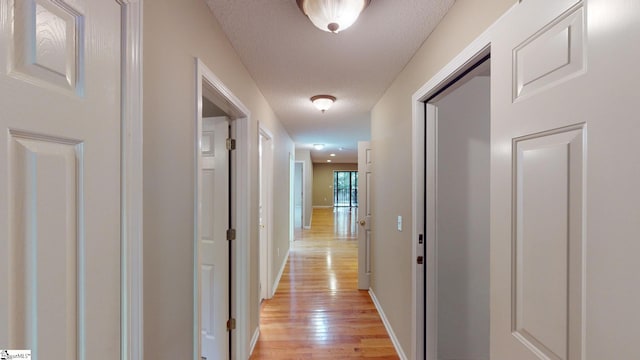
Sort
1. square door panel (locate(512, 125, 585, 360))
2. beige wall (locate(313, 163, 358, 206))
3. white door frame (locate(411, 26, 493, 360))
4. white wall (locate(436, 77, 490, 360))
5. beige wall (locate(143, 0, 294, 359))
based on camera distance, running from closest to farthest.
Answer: square door panel (locate(512, 125, 585, 360))
beige wall (locate(143, 0, 294, 359))
white door frame (locate(411, 26, 493, 360))
white wall (locate(436, 77, 490, 360))
beige wall (locate(313, 163, 358, 206))

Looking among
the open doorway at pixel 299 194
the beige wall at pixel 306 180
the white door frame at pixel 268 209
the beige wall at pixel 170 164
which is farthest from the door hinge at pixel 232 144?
the beige wall at pixel 306 180

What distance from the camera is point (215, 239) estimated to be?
7.11 ft

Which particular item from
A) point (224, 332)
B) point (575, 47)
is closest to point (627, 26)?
point (575, 47)

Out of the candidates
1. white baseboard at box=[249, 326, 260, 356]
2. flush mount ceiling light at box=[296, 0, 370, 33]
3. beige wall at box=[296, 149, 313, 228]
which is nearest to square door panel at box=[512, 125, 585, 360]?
flush mount ceiling light at box=[296, 0, 370, 33]

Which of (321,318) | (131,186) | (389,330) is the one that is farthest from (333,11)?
(321,318)

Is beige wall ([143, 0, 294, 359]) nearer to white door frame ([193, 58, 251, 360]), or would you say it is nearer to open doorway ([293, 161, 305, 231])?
white door frame ([193, 58, 251, 360])

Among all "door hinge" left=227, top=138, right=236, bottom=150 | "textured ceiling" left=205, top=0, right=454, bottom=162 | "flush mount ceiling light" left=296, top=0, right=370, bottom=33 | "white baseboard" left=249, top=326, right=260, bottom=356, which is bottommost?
"white baseboard" left=249, top=326, right=260, bottom=356

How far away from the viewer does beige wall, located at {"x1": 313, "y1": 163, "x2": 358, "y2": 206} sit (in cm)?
1349

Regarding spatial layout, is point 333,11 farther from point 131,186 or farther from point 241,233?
point 241,233

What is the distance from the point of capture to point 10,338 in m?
0.48

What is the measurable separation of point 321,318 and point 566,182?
277cm

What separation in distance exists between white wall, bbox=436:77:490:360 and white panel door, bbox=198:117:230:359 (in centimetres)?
167

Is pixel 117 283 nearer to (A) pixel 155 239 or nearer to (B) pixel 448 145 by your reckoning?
(A) pixel 155 239

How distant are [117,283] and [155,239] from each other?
222 mm
